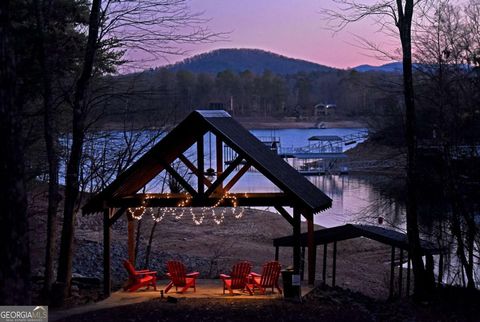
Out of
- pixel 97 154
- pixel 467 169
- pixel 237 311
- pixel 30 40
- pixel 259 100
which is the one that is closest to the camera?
pixel 237 311

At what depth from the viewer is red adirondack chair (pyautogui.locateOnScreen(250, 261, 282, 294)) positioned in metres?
13.1

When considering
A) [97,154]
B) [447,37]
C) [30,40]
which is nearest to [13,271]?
[30,40]

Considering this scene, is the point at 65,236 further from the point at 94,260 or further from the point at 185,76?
the point at 185,76

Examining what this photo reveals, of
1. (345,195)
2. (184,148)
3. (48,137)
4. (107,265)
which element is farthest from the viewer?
(345,195)

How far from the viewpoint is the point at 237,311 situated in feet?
38.3

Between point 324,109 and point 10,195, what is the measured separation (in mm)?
111128

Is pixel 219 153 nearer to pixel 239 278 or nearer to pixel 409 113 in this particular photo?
pixel 239 278

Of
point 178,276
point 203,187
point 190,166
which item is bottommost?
point 178,276

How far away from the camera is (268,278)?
13227 millimetres

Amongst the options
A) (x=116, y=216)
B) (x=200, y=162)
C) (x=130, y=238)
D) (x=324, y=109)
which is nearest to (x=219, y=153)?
(x=200, y=162)

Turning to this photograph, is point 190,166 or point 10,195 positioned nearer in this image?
point 10,195

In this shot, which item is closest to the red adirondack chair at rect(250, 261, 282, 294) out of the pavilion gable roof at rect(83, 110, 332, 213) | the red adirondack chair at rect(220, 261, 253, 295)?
the red adirondack chair at rect(220, 261, 253, 295)

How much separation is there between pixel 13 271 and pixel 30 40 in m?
8.43

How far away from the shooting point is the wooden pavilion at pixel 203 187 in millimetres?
13070
